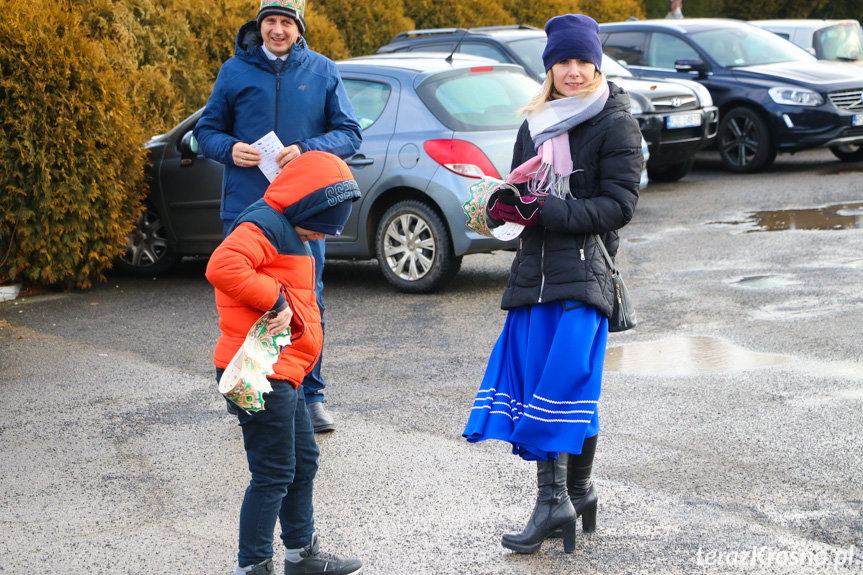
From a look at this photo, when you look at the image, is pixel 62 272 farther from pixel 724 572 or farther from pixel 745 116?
pixel 745 116

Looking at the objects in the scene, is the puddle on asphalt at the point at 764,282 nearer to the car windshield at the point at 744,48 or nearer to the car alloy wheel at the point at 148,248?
the car alloy wheel at the point at 148,248

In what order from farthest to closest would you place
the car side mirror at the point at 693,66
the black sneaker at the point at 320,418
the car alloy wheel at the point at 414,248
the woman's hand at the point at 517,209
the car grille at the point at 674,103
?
1. the car side mirror at the point at 693,66
2. the car grille at the point at 674,103
3. the car alloy wheel at the point at 414,248
4. the black sneaker at the point at 320,418
5. the woman's hand at the point at 517,209

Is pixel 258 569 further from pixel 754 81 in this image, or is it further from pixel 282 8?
pixel 754 81

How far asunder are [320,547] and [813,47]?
1470 centimetres

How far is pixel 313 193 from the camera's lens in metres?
3.34

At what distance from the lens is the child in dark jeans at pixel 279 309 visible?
3.29 m

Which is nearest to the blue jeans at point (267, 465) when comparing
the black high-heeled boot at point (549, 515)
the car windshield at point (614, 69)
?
the black high-heeled boot at point (549, 515)

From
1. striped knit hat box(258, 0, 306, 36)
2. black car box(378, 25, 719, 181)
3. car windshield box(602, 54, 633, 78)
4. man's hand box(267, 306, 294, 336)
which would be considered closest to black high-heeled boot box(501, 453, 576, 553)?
man's hand box(267, 306, 294, 336)

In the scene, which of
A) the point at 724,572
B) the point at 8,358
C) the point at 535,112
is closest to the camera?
the point at 724,572

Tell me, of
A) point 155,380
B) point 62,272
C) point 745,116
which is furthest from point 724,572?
point 745,116

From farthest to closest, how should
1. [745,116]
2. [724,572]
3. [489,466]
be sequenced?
[745,116]
[489,466]
[724,572]

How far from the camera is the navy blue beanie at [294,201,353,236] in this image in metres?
3.38

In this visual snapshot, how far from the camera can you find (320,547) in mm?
3898

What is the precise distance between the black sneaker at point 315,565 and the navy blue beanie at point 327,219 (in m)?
1.02
